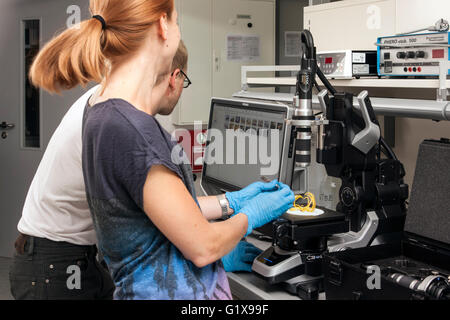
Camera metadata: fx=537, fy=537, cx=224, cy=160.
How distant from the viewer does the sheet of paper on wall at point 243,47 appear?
3436 mm

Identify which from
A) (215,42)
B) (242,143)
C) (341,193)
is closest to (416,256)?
(341,193)

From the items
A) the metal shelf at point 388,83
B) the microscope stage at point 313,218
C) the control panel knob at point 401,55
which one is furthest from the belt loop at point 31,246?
the control panel knob at point 401,55

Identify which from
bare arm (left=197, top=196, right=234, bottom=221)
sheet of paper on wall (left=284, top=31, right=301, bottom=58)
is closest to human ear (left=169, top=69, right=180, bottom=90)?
bare arm (left=197, top=196, right=234, bottom=221)

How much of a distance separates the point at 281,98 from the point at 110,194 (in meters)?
1.10

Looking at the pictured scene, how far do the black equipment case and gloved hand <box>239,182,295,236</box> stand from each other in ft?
0.55

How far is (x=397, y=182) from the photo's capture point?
162 centimetres

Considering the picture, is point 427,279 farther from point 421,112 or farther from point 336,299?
point 421,112

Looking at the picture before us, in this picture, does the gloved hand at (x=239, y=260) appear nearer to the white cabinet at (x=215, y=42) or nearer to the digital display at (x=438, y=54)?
the digital display at (x=438, y=54)

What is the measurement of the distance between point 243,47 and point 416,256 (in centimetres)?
227

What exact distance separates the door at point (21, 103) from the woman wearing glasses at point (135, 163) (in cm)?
244

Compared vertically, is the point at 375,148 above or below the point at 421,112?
below

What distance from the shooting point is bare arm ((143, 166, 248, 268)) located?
1021mm

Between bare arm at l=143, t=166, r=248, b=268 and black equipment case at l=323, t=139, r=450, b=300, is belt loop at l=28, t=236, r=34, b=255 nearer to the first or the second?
bare arm at l=143, t=166, r=248, b=268

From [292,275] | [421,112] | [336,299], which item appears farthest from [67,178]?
[421,112]
